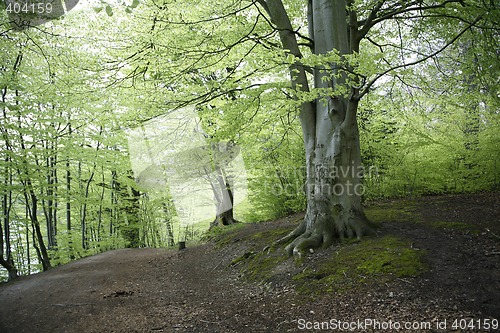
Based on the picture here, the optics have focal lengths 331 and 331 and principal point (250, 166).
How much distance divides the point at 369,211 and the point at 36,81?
984cm

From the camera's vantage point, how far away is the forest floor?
345 cm

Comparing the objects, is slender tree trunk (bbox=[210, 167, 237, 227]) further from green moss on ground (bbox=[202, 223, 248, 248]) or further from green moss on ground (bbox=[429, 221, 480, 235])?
green moss on ground (bbox=[429, 221, 480, 235])

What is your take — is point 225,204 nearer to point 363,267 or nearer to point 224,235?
point 224,235

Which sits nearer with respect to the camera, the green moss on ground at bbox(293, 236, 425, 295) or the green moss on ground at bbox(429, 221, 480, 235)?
the green moss on ground at bbox(293, 236, 425, 295)

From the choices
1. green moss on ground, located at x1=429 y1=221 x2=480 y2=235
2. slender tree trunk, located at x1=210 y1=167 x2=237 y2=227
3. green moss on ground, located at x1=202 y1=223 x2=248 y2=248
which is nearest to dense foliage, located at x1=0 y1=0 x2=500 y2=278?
slender tree trunk, located at x1=210 y1=167 x2=237 y2=227

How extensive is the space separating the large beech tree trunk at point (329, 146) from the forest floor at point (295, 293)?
425mm

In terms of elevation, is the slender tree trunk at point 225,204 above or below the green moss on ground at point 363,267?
above

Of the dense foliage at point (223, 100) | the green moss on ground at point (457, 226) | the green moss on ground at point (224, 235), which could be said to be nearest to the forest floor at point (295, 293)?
the green moss on ground at point (457, 226)

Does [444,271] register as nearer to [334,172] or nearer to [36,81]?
[334,172]

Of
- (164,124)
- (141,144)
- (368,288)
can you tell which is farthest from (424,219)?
(141,144)

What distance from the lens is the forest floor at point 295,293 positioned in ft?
11.3

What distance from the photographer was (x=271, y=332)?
144 inches

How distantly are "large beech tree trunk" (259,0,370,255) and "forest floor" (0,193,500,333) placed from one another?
425 mm

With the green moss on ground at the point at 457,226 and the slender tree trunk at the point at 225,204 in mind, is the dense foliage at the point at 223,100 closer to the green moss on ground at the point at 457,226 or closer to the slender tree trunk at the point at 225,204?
the slender tree trunk at the point at 225,204
